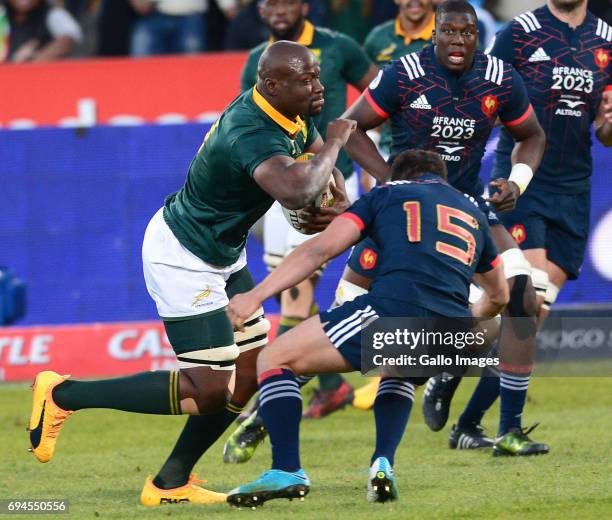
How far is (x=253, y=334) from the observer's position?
23.7ft

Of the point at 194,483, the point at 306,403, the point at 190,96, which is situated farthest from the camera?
the point at 190,96

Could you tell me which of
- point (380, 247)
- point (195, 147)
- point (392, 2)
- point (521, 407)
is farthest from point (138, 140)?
point (380, 247)

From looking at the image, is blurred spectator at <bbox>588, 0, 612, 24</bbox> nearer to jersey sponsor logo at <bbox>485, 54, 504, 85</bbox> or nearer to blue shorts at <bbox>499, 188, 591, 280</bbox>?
blue shorts at <bbox>499, 188, 591, 280</bbox>

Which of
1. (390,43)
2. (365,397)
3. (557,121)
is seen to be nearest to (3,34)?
(390,43)

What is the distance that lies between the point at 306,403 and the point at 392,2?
16.4ft

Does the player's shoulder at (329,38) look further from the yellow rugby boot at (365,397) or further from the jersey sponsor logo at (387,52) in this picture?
the yellow rugby boot at (365,397)

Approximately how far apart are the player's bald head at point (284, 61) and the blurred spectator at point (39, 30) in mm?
9115

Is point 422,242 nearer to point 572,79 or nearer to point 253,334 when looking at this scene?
point 253,334

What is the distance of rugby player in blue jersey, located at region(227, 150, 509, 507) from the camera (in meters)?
6.23

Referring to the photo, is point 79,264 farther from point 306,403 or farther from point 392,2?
point 392,2

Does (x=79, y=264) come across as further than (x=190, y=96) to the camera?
No

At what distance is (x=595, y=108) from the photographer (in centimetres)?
902

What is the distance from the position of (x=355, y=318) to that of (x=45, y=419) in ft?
5.31

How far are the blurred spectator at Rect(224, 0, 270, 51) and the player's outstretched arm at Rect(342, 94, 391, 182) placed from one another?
6.61m
